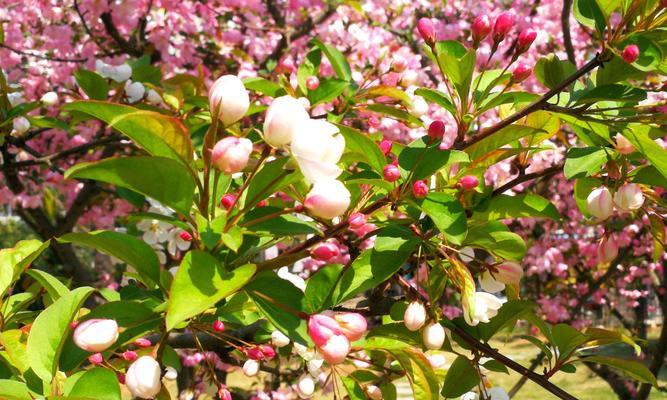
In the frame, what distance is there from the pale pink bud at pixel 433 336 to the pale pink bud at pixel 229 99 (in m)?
0.42

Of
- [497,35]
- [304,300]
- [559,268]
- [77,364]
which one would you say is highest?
[497,35]

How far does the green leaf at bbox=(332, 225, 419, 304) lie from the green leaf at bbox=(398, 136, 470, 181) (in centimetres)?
9

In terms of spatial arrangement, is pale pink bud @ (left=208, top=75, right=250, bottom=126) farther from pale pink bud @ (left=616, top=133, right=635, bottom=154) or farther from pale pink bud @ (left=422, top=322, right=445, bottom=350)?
pale pink bud @ (left=616, top=133, right=635, bottom=154)

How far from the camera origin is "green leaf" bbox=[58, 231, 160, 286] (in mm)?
740

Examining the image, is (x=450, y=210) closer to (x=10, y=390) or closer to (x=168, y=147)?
(x=168, y=147)

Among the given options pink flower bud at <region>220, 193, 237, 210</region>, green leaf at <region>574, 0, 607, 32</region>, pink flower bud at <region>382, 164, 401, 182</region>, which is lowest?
pink flower bud at <region>220, 193, 237, 210</region>

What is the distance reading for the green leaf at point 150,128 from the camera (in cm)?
66

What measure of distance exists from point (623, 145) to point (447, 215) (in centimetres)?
36

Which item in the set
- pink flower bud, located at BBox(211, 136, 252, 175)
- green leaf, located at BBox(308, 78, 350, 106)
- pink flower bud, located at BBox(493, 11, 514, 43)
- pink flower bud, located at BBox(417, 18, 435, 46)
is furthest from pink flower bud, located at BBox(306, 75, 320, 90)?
pink flower bud, located at BBox(211, 136, 252, 175)

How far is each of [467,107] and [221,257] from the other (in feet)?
1.49

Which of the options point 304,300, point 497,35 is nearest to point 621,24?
point 497,35

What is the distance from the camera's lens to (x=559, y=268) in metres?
4.80

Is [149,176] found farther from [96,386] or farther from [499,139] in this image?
[499,139]

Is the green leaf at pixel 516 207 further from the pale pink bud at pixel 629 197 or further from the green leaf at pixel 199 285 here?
the green leaf at pixel 199 285
